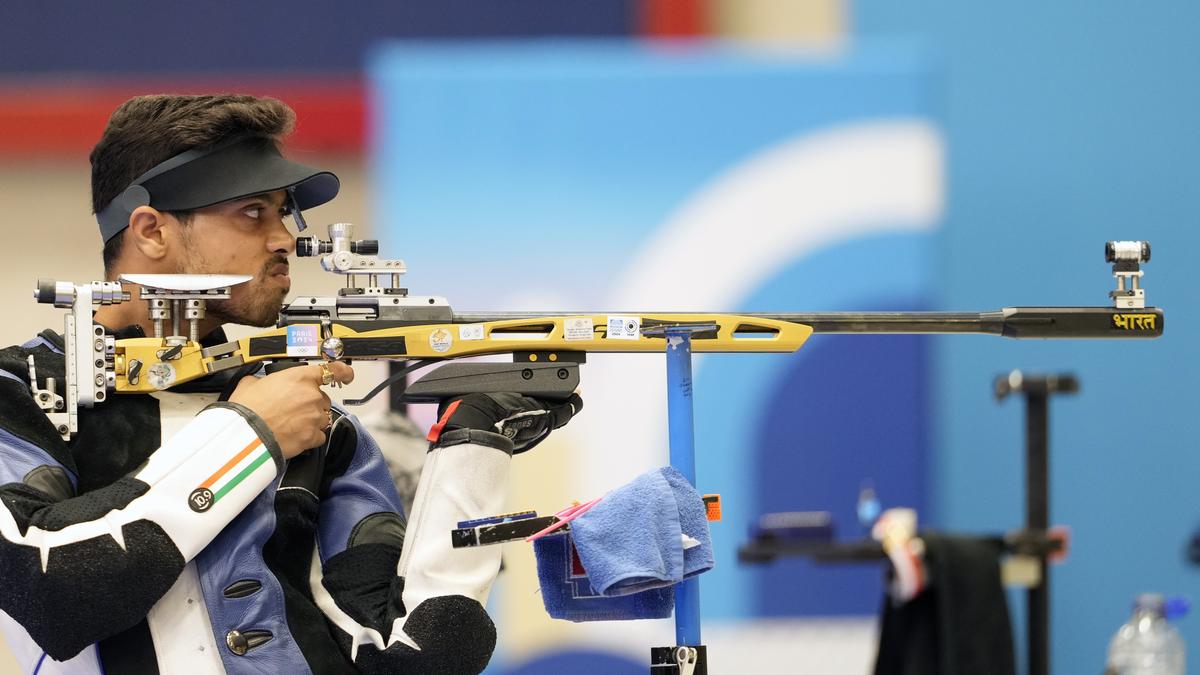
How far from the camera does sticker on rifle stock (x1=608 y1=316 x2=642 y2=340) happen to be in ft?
7.23

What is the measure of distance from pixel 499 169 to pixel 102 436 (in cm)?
157

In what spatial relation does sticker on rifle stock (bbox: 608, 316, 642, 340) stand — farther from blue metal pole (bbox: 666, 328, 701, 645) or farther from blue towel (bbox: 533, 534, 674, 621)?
blue towel (bbox: 533, 534, 674, 621)

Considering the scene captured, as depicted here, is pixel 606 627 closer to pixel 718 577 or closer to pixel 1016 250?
pixel 718 577

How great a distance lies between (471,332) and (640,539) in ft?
1.52

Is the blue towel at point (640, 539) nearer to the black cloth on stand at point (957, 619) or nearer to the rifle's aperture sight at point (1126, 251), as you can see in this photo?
the black cloth on stand at point (957, 619)

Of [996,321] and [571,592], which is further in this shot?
[996,321]

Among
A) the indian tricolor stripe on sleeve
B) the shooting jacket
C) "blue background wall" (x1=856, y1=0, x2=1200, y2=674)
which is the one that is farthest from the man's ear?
"blue background wall" (x1=856, y1=0, x2=1200, y2=674)

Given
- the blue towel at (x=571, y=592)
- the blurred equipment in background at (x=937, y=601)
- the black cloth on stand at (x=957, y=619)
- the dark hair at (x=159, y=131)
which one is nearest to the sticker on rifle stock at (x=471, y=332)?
the blue towel at (x=571, y=592)

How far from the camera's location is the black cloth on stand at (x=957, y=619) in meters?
2.15

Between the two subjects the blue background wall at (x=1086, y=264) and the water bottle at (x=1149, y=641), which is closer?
the water bottle at (x=1149, y=641)

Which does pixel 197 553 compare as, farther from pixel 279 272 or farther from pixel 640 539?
pixel 640 539

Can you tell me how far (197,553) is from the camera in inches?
79.6

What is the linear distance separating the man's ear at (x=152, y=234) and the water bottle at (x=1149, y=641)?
1760mm

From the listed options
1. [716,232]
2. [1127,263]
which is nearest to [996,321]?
[1127,263]
